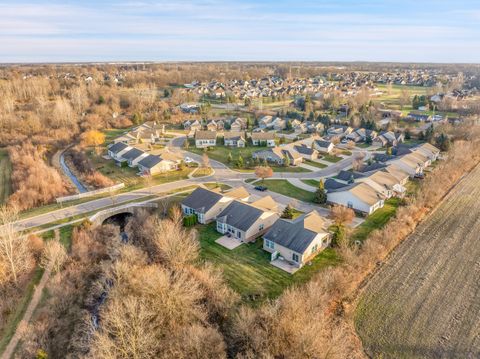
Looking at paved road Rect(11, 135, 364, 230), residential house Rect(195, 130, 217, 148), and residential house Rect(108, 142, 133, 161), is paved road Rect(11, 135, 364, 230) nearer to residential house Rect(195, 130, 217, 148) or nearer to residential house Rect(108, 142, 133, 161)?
residential house Rect(195, 130, 217, 148)

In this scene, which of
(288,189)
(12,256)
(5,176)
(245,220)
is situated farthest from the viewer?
(5,176)

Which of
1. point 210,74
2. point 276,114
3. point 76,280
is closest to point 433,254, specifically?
point 76,280

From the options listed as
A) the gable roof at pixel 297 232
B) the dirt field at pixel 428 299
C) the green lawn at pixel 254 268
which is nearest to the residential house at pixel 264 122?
the dirt field at pixel 428 299

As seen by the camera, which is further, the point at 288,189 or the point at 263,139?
the point at 263,139

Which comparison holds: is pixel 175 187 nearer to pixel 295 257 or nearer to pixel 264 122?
pixel 295 257

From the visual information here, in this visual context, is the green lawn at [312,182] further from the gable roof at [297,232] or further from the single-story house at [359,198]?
the gable roof at [297,232]

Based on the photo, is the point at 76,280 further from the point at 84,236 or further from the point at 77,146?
the point at 77,146

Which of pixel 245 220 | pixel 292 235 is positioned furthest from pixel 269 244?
pixel 245 220
